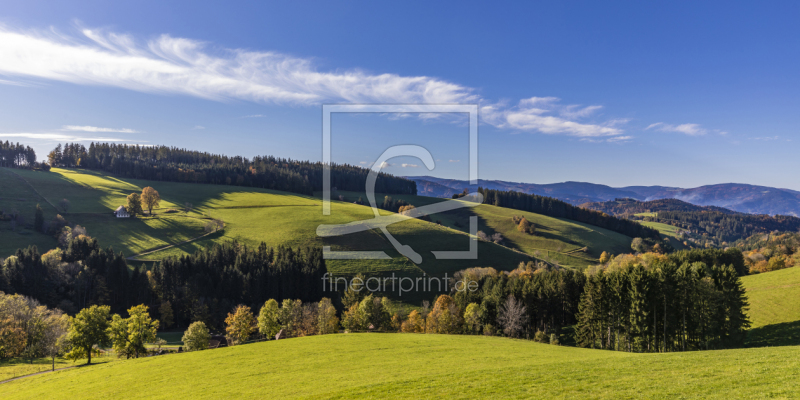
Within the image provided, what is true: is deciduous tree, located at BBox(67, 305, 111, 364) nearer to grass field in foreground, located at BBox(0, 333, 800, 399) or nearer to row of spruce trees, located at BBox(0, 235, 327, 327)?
grass field in foreground, located at BBox(0, 333, 800, 399)

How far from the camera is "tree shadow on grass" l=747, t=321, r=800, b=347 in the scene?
4691 centimetres

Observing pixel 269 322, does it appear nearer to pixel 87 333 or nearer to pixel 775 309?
pixel 87 333

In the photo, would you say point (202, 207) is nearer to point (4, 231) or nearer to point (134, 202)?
point (134, 202)

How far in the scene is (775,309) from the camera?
56688mm

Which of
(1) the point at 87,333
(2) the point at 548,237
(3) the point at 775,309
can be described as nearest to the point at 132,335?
(1) the point at 87,333

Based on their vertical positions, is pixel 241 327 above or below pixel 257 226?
below

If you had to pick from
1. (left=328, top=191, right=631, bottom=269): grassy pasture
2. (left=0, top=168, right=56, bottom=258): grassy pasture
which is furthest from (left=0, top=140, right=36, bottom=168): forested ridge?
(left=328, top=191, right=631, bottom=269): grassy pasture

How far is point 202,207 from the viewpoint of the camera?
468 ft

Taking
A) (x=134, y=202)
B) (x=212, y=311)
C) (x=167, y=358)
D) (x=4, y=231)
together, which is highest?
(x=134, y=202)

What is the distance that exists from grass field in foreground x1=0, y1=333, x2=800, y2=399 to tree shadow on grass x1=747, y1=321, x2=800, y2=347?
30490mm

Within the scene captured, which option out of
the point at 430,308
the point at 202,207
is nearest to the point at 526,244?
the point at 430,308

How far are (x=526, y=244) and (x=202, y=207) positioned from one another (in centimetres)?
12858

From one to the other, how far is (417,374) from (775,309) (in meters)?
66.1

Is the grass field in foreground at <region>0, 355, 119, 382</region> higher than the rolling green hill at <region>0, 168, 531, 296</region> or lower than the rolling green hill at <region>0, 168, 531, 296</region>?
lower
